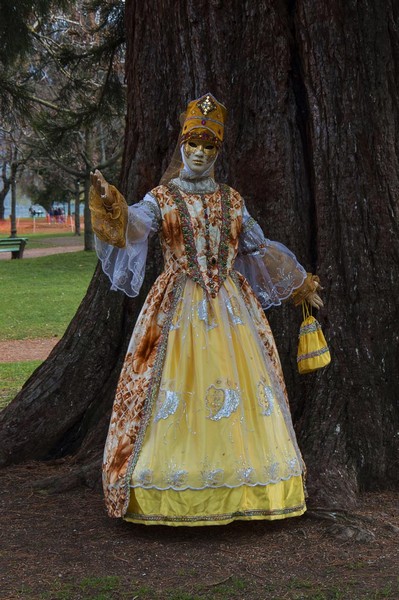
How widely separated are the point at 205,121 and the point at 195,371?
1126 millimetres

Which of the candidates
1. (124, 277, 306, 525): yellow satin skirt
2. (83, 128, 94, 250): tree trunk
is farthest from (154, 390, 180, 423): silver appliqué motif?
(83, 128, 94, 250): tree trunk

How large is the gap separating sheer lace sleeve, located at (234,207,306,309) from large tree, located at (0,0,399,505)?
36cm

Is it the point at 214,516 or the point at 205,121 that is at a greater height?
the point at 205,121

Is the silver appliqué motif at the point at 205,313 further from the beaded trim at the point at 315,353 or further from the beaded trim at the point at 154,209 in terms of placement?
the beaded trim at the point at 315,353

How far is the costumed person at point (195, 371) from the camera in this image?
422cm

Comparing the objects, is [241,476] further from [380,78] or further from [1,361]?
[1,361]

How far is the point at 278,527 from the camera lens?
4.46 meters

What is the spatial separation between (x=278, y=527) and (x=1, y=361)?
20.6 ft

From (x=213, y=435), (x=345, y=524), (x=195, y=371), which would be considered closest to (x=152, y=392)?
(x=195, y=371)

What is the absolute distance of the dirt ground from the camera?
388cm

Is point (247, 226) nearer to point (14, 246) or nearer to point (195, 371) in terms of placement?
point (195, 371)

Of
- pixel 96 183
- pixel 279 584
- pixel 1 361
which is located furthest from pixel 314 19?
pixel 1 361

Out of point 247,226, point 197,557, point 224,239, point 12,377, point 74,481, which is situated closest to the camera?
point 197,557

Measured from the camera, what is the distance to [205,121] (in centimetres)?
445
